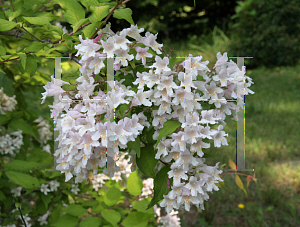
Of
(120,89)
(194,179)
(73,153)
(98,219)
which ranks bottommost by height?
(98,219)

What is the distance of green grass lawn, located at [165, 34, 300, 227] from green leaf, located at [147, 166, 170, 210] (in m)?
1.07

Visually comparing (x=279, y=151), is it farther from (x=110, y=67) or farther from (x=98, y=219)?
(x=110, y=67)

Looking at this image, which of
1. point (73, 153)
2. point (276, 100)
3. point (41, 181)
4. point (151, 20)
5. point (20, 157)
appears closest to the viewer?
point (73, 153)

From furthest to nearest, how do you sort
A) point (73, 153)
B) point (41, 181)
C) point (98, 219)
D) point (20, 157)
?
point (20, 157), point (41, 181), point (98, 219), point (73, 153)

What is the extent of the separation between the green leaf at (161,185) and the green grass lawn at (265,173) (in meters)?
1.07

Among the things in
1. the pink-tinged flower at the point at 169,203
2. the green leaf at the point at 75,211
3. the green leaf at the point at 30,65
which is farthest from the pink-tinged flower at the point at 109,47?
the green leaf at the point at 75,211

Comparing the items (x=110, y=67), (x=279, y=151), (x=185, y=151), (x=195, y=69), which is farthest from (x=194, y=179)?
(x=279, y=151)

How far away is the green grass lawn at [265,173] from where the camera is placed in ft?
8.41

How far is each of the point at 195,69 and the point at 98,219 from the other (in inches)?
39.7

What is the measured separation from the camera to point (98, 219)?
5.08ft

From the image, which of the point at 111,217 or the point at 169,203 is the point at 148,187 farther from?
the point at 169,203

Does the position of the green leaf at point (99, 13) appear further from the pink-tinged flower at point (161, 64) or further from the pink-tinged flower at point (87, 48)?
the pink-tinged flower at point (161, 64)

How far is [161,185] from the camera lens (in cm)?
98

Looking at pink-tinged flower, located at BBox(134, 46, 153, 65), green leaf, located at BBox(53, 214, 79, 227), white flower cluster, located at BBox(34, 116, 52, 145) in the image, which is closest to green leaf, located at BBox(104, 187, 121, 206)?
green leaf, located at BBox(53, 214, 79, 227)
